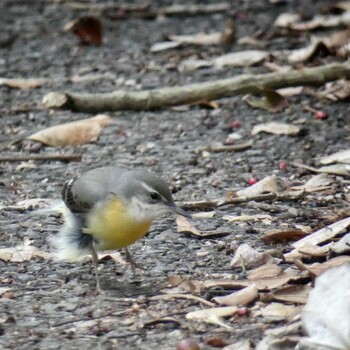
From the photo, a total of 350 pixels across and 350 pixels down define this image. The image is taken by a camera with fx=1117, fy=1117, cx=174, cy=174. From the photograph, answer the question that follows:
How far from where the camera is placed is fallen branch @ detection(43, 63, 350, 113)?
8898 millimetres

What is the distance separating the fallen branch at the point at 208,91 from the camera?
29.2 ft

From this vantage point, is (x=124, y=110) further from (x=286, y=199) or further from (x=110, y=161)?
(x=286, y=199)

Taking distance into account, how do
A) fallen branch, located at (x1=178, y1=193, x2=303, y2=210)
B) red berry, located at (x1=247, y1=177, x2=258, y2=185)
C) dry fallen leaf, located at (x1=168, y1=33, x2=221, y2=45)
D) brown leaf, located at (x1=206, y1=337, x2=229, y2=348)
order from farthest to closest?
dry fallen leaf, located at (x1=168, y1=33, x2=221, y2=45) < red berry, located at (x1=247, y1=177, x2=258, y2=185) < fallen branch, located at (x1=178, y1=193, x2=303, y2=210) < brown leaf, located at (x1=206, y1=337, x2=229, y2=348)

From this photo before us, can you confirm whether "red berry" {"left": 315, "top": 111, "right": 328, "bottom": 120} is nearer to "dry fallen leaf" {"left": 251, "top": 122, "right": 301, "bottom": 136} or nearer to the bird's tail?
"dry fallen leaf" {"left": 251, "top": 122, "right": 301, "bottom": 136}

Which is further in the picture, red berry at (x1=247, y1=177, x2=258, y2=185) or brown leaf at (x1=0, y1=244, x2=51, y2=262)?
red berry at (x1=247, y1=177, x2=258, y2=185)

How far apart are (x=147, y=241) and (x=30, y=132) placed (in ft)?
9.14

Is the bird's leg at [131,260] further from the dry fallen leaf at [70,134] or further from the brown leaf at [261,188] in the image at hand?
the dry fallen leaf at [70,134]

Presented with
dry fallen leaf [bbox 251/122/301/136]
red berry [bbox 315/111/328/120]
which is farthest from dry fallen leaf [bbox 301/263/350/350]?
A: red berry [bbox 315/111/328/120]

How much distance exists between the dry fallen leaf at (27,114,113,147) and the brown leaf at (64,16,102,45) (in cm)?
322

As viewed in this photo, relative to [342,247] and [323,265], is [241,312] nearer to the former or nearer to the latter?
[323,265]

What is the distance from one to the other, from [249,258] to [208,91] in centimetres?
332

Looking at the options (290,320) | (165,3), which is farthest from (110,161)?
(165,3)

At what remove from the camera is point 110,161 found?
8344 mm

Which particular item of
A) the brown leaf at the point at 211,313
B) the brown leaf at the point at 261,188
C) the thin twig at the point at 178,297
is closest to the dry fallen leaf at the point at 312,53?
the brown leaf at the point at 261,188
